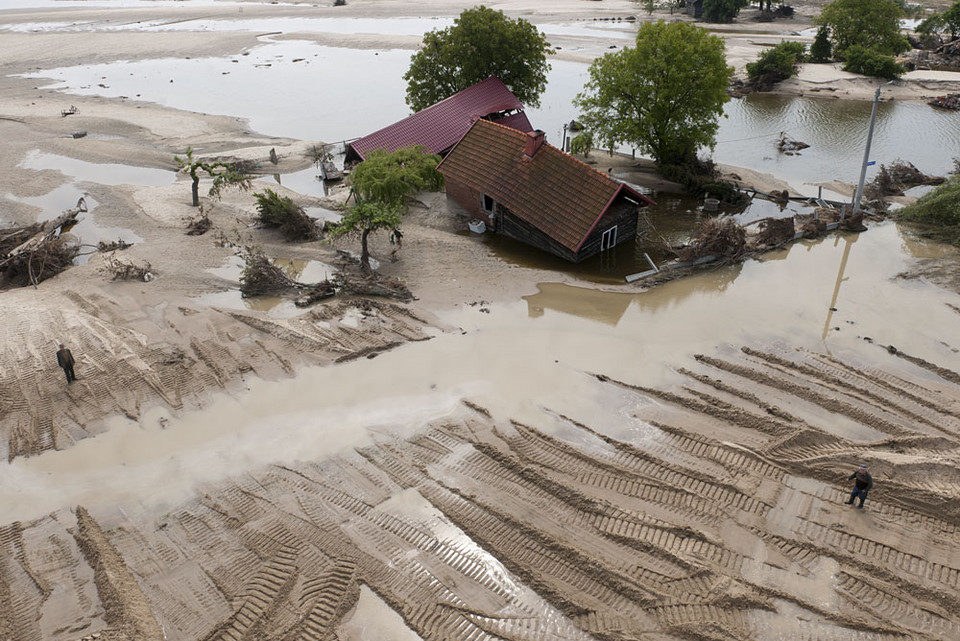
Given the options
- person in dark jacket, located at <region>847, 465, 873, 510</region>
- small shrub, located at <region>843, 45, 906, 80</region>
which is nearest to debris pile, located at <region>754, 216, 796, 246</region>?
person in dark jacket, located at <region>847, 465, 873, 510</region>

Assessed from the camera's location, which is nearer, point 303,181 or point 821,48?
point 303,181

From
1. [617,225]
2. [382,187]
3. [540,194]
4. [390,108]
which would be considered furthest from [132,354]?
[390,108]

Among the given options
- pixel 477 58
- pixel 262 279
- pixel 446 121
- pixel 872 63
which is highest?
pixel 872 63

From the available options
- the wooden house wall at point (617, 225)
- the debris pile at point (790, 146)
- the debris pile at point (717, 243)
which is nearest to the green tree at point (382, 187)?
the wooden house wall at point (617, 225)

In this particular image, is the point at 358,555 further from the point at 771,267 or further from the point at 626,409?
the point at 771,267

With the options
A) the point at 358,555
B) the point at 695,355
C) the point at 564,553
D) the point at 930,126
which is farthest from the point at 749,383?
the point at 930,126

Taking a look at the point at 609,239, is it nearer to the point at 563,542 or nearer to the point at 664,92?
the point at 664,92
